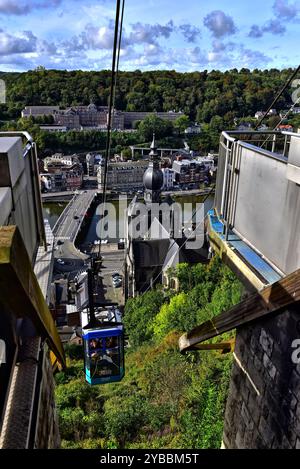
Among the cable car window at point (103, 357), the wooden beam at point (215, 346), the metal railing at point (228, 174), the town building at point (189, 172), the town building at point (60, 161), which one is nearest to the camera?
the metal railing at point (228, 174)

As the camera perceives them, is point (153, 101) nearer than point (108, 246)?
No

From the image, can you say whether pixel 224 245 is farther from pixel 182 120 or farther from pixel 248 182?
pixel 182 120

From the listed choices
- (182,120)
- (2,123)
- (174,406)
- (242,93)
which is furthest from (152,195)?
(242,93)

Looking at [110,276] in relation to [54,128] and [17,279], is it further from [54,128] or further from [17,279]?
[54,128]

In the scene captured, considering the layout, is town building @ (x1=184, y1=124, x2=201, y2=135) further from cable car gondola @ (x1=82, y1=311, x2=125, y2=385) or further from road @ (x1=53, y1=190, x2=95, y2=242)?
cable car gondola @ (x1=82, y1=311, x2=125, y2=385)

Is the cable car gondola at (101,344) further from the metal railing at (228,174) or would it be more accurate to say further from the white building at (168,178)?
the white building at (168,178)

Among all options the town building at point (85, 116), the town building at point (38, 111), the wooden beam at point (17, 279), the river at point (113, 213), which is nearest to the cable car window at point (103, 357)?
the wooden beam at point (17, 279)
